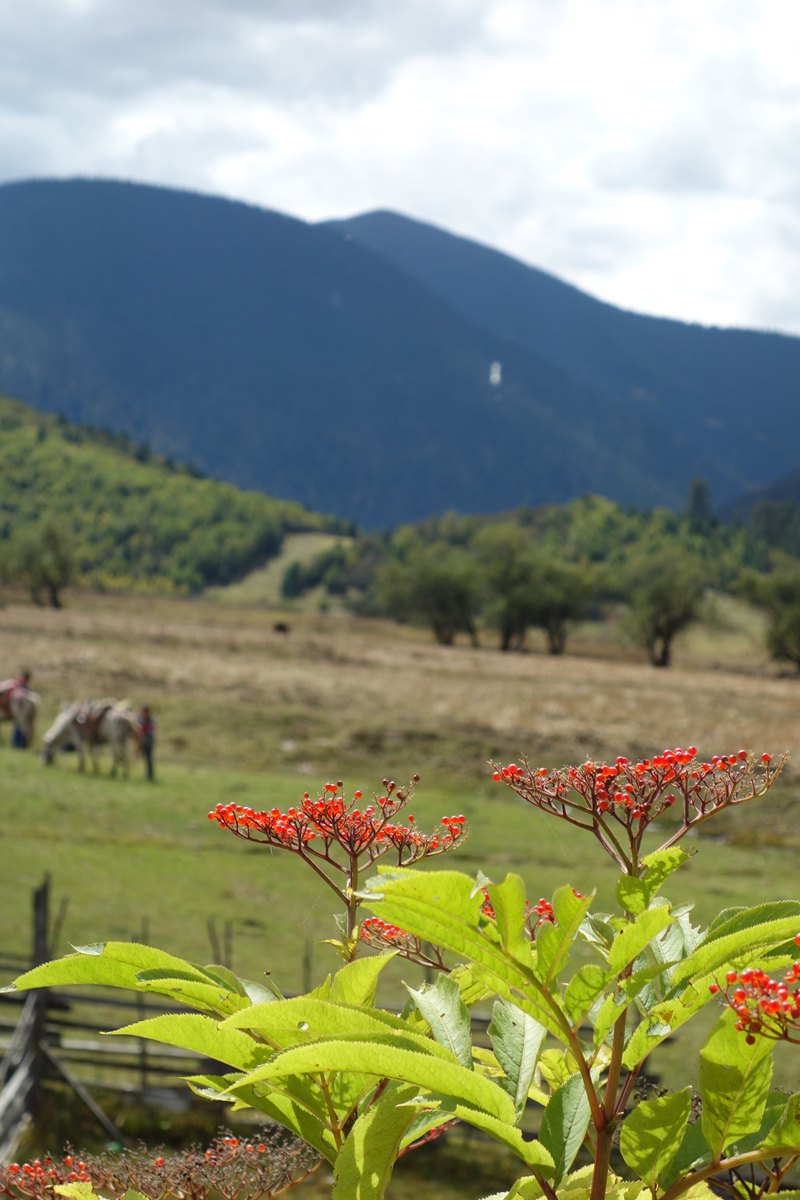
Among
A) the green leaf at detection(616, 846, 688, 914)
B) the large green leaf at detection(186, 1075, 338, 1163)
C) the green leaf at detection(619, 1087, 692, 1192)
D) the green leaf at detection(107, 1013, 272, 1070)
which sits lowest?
the large green leaf at detection(186, 1075, 338, 1163)

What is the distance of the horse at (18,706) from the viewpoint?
3638cm

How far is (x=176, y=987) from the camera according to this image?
207 cm

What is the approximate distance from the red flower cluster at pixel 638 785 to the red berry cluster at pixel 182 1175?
0.93m

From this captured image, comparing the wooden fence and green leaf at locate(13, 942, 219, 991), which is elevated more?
green leaf at locate(13, 942, 219, 991)

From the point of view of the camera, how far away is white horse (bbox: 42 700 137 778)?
34.4 meters

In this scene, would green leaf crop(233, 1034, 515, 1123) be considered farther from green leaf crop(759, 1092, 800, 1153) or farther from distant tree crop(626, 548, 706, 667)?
distant tree crop(626, 548, 706, 667)

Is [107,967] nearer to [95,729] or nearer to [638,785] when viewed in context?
[638,785]

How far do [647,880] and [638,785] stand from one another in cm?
28

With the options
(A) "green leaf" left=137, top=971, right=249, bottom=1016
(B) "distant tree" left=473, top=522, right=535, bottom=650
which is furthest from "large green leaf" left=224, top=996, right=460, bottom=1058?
(B) "distant tree" left=473, top=522, right=535, bottom=650

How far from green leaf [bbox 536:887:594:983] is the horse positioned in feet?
119

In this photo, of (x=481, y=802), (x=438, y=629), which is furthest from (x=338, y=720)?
(x=438, y=629)

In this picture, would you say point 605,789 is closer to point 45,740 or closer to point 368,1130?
point 368,1130

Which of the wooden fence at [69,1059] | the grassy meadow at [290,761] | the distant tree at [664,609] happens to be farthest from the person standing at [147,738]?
the distant tree at [664,609]

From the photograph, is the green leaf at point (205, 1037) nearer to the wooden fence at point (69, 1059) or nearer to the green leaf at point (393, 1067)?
the green leaf at point (393, 1067)
